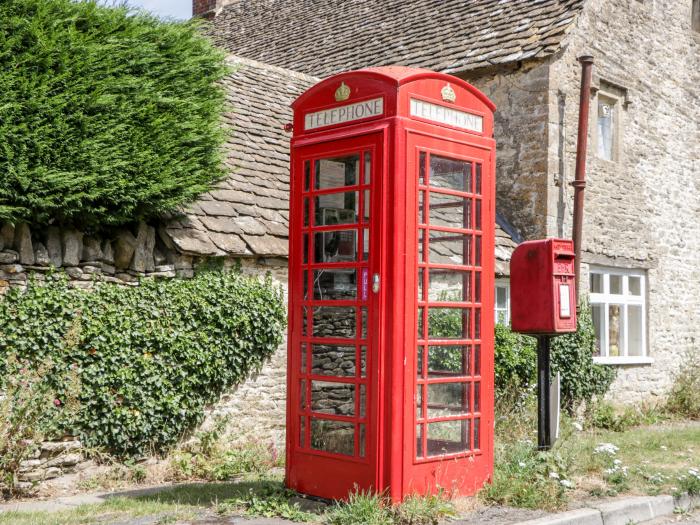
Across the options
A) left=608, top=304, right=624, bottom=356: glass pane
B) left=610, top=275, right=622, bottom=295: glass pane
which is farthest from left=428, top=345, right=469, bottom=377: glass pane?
left=610, top=275, right=622, bottom=295: glass pane

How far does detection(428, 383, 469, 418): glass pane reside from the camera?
19.8ft

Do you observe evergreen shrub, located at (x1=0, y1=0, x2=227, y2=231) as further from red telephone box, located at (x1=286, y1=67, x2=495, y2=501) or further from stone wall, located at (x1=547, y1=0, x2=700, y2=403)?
stone wall, located at (x1=547, y1=0, x2=700, y2=403)

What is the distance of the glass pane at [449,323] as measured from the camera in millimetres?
6051

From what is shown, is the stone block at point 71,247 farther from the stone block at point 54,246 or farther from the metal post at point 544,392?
the metal post at point 544,392

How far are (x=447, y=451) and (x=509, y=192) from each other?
7880mm

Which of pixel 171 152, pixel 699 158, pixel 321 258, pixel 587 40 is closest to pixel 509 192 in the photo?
pixel 587 40

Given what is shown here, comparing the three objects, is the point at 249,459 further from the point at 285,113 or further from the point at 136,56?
the point at 285,113

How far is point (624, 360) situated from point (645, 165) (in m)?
3.46

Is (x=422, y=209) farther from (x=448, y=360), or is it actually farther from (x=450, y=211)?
(x=448, y=360)

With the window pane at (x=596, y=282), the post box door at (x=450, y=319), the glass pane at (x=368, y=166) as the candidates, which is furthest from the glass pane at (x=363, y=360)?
the window pane at (x=596, y=282)

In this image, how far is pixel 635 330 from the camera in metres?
14.8

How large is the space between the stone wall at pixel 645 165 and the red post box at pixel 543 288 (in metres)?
6.01

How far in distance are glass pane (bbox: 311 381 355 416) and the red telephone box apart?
0.01m

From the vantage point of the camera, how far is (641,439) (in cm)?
1072
